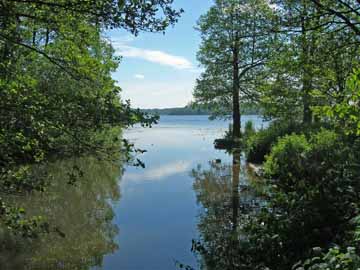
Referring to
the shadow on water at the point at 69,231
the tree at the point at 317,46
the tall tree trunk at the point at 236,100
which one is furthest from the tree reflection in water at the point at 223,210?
the tall tree trunk at the point at 236,100

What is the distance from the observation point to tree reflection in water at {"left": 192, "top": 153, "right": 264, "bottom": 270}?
19.2ft

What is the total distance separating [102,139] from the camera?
4.80 metres

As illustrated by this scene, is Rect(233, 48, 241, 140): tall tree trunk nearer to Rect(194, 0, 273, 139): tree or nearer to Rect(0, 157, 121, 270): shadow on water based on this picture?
Rect(194, 0, 273, 139): tree

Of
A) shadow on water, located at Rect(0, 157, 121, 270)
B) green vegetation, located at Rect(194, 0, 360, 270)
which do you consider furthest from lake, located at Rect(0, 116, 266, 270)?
green vegetation, located at Rect(194, 0, 360, 270)

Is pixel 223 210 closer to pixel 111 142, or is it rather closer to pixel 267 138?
pixel 111 142

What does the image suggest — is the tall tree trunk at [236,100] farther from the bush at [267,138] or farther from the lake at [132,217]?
the lake at [132,217]

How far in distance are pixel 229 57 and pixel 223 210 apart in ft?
62.5

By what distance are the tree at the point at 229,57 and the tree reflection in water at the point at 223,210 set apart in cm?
1109

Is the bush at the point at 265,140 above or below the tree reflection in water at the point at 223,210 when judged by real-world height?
above

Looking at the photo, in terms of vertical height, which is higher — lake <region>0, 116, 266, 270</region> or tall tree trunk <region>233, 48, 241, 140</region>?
tall tree trunk <region>233, 48, 241, 140</region>

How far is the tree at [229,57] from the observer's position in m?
25.9

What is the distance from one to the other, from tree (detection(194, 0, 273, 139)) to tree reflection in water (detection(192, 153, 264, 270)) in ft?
36.4

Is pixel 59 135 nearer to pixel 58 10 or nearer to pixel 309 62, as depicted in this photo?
pixel 58 10

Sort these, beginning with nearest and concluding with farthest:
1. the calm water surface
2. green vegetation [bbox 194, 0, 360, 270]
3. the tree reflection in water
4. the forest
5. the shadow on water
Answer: the forest < green vegetation [bbox 194, 0, 360, 270] < the tree reflection in water < the shadow on water < the calm water surface
